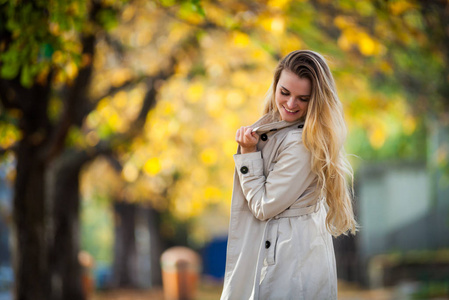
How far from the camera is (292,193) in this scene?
345cm

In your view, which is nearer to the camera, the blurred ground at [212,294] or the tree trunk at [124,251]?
the blurred ground at [212,294]

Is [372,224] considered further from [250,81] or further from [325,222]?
[325,222]

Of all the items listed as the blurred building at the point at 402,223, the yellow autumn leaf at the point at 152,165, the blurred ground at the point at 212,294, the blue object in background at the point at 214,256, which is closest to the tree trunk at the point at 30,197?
the yellow autumn leaf at the point at 152,165

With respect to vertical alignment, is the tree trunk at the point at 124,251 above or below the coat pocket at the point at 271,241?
below

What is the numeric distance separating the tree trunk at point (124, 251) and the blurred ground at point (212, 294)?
1455mm

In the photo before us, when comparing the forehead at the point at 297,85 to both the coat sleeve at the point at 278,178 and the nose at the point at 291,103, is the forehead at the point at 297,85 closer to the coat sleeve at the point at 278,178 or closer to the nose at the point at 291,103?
the nose at the point at 291,103

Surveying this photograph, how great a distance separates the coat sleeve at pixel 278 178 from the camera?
344cm

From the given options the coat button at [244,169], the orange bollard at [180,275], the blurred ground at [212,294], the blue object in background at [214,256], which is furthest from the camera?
the blue object in background at [214,256]

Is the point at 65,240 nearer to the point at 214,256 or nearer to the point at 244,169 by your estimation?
the point at 244,169

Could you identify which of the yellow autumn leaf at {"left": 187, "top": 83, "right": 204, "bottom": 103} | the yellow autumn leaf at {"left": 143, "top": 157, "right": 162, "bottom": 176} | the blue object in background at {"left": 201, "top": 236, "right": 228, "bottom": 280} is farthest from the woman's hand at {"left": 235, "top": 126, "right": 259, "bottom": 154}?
the blue object in background at {"left": 201, "top": 236, "right": 228, "bottom": 280}

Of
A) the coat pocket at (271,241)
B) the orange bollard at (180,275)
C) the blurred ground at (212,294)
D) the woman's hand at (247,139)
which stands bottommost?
the blurred ground at (212,294)

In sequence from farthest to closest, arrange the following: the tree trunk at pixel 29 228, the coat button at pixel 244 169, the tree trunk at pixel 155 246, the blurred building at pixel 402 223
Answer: the tree trunk at pixel 155 246 < the blurred building at pixel 402 223 < the tree trunk at pixel 29 228 < the coat button at pixel 244 169

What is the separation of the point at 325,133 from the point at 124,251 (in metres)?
18.5

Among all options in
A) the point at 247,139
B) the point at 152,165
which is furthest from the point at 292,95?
the point at 152,165
